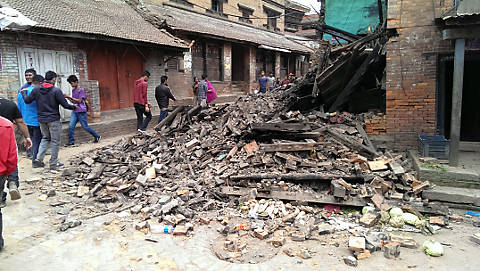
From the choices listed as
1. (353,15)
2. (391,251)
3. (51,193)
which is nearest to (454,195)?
(391,251)

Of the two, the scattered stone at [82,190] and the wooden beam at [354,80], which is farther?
the wooden beam at [354,80]

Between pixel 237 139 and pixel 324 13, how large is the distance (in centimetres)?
1087

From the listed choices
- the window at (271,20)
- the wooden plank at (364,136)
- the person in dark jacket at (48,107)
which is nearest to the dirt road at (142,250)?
the person in dark jacket at (48,107)

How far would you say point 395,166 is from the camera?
21.2 feet

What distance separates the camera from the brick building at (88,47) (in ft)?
29.2

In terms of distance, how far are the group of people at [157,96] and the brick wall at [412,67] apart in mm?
5940

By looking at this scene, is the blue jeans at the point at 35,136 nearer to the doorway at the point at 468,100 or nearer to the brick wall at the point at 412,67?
the brick wall at the point at 412,67

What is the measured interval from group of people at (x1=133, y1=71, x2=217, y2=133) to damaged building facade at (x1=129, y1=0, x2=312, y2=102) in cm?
353

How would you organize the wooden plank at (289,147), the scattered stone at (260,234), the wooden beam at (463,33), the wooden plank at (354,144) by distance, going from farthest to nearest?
the wooden plank at (354,144) → the wooden plank at (289,147) → the wooden beam at (463,33) → the scattered stone at (260,234)

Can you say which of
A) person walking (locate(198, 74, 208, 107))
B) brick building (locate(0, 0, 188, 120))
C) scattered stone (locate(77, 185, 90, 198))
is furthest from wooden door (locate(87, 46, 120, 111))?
scattered stone (locate(77, 185, 90, 198))

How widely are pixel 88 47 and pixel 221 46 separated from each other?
895 cm

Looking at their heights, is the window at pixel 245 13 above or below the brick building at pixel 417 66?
above

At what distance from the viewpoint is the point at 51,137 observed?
693cm

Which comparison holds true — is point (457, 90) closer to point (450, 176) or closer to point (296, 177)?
point (450, 176)
